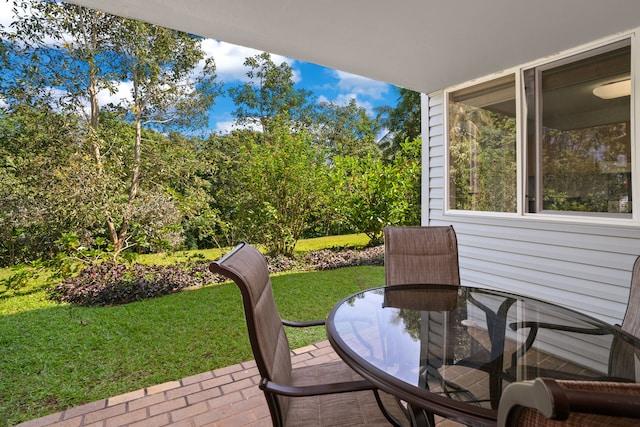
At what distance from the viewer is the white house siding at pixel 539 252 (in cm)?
246

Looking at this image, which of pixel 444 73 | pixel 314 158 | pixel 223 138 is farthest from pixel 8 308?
pixel 444 73

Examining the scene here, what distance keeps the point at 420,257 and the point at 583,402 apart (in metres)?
2.13

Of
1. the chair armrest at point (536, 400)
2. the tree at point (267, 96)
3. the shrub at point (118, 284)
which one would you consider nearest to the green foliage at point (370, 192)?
the tree at point (267, 96)

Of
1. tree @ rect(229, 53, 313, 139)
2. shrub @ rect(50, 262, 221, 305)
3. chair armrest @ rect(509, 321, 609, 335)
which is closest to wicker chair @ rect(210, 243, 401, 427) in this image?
chair armrest @ rect(509, 321, 609, 335)

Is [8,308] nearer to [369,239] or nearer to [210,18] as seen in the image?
[210,18]

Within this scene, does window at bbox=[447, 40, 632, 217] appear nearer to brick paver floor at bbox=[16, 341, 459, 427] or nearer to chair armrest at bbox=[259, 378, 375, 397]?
brick paver floor at bbox=[16, 341, 459, 427]

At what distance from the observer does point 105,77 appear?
4.46 m

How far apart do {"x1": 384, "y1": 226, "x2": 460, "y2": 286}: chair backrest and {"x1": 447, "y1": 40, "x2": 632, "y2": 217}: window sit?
1002mm

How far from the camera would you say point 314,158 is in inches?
241

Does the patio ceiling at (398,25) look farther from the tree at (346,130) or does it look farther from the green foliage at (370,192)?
the tree at (346,130)

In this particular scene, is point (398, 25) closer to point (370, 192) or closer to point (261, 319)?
point (261, 319)

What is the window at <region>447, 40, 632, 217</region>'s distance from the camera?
2494 mm

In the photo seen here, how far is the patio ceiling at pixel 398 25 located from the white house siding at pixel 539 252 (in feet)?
3.96

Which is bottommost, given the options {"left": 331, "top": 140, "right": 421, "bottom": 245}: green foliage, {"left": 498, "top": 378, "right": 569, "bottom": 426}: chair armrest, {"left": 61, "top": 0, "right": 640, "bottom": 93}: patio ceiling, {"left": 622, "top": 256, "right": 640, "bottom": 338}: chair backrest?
{"left": 622, "top": 256, "right": 640, "bottom": 338}: chair backrest
